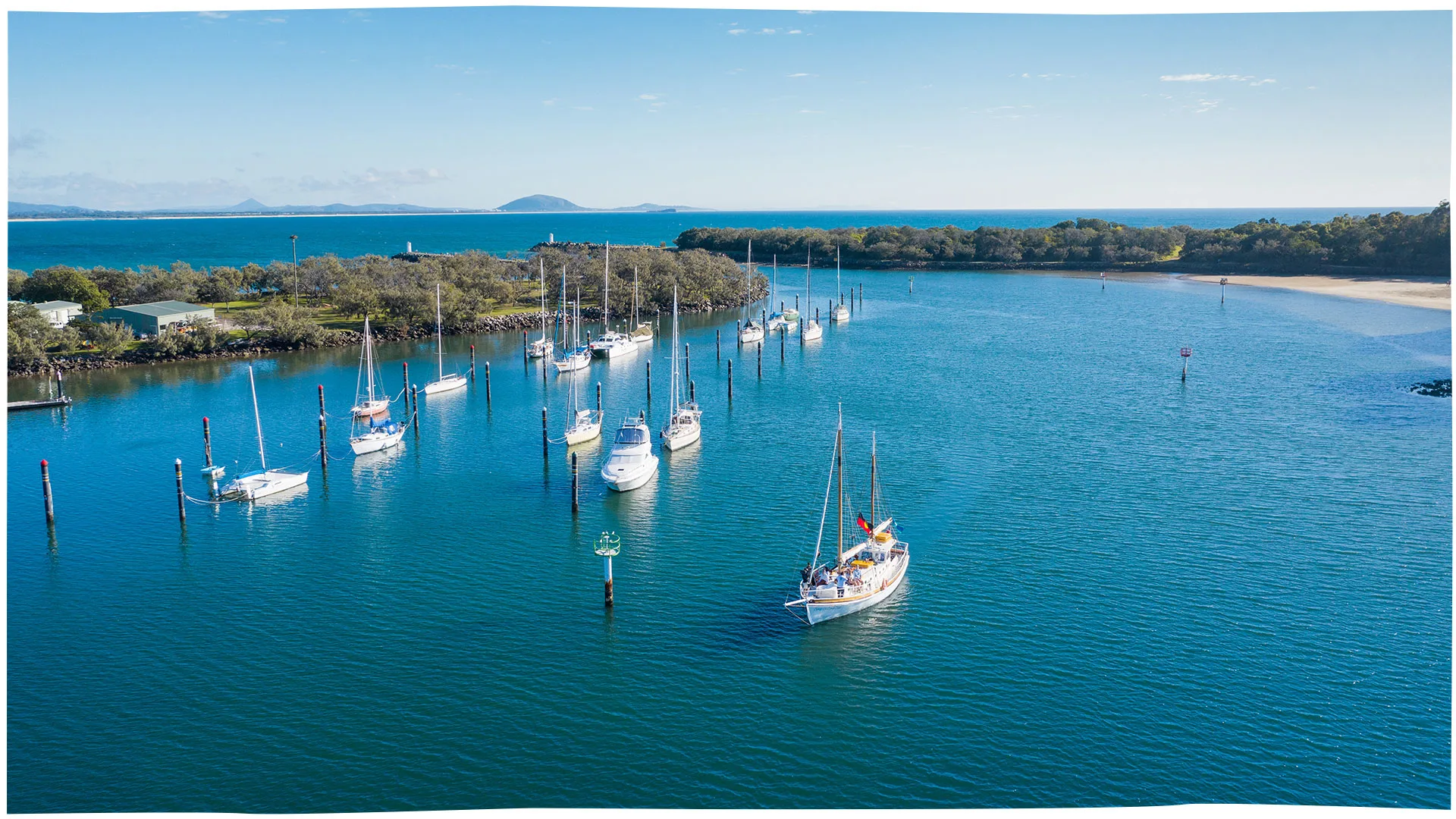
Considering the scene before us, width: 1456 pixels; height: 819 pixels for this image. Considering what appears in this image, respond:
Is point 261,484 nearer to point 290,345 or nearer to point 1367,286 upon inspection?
point 290,345

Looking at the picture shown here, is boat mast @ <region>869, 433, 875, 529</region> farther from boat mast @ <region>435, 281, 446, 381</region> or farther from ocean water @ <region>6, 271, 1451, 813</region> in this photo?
boat mast @ <region>435, 281, 446, 381</region>

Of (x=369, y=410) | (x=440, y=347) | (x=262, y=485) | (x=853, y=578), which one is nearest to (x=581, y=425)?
(x=369, y=410)

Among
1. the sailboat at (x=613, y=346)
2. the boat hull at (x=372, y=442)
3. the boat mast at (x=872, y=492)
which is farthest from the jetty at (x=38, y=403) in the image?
the boat mast at (x=872, y=492)

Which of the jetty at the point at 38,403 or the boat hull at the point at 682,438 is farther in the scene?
the jetty at the point at 38,403

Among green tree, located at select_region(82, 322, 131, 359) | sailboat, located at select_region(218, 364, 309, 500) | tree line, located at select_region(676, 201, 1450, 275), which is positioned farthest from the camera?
tree line, located at select_region(676, 201, 1450, 275)

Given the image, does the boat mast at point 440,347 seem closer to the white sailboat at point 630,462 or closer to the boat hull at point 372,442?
the boat hull at point 372,442

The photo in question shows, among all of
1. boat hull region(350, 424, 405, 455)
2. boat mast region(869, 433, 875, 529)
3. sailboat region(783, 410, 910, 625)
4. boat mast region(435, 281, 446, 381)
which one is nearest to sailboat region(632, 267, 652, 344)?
boat mast region(435, 281, 446, 381)
